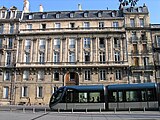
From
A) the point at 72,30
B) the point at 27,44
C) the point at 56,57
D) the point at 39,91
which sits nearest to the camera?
the point at 39,91

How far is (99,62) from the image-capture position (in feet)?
103

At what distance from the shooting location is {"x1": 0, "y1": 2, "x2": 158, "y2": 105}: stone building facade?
3098 centimetres

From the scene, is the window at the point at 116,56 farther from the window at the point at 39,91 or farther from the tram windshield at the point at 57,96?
the tram windshield at the point at 57,96

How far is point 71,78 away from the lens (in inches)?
1245

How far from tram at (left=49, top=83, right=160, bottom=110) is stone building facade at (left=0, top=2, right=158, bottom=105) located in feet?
37.7

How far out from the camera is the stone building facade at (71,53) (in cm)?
3098

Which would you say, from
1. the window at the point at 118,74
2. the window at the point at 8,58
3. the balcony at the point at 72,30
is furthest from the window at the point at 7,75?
the window at the point at 118,74

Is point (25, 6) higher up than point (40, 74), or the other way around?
point (25, 6)

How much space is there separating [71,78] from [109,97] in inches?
521

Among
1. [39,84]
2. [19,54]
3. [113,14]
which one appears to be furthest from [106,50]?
[19,54]

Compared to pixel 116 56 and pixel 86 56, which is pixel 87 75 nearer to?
pixel 86 56

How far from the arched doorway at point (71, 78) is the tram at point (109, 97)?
11790 mm

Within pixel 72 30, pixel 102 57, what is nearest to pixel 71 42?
pixel 72 30

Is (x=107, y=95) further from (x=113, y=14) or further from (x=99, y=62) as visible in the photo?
(x=113, y=14)
